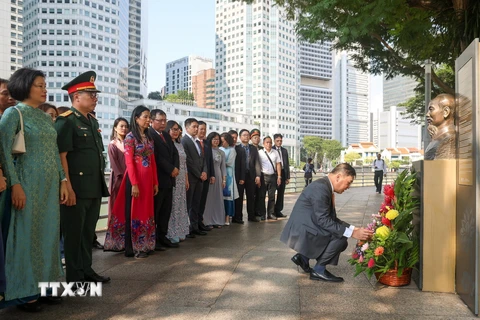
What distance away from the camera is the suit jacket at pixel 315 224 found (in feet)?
12.8

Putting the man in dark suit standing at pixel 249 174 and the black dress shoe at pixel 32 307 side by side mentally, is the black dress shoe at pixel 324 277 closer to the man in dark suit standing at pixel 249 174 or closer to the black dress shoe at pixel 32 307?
the black dress shoe at pixel 32 307

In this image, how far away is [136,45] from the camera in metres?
105

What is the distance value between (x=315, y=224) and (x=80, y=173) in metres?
2.23

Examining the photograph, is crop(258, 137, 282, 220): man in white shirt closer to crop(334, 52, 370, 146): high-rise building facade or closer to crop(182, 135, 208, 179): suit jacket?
crop(182, 135, 208, 179): suit jacket

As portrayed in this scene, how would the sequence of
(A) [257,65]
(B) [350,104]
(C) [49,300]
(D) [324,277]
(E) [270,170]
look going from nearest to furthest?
1. (C) [49,300]
2. (D) [324,277]
3. (E) [270,170]
4. (A) [257,65]
5. (B) [350,104]

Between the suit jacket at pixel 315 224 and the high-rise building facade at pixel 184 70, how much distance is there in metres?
140

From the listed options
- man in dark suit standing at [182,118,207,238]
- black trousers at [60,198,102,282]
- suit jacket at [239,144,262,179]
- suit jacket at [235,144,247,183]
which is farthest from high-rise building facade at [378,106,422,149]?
black trousers at [60,198,102,282]

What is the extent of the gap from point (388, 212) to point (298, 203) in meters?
0.87

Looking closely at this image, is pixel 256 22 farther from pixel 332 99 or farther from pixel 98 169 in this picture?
pixel 98 169

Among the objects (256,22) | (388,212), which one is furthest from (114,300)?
(256,22)

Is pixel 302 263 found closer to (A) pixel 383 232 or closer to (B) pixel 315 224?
(B) pixel 315 224

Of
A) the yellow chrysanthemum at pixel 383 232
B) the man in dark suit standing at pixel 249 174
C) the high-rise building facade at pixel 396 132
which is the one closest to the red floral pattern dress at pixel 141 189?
the yellow chrysanthemum at pixel 383 232

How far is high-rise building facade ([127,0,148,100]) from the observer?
100750 mm

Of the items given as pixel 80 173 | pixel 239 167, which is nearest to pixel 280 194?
pixel 239 167
